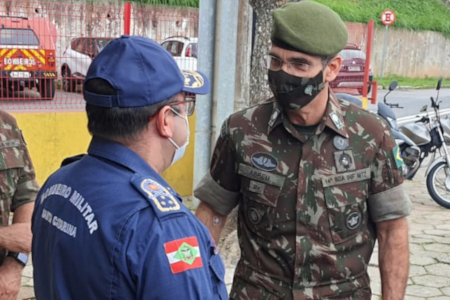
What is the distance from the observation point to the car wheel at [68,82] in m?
6.48

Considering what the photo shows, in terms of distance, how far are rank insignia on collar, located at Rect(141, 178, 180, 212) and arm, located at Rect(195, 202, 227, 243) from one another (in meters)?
1.03

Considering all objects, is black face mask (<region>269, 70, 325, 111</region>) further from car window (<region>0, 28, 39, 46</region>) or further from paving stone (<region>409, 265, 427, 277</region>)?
car window (<region>0, 28, 39, 46</region>)

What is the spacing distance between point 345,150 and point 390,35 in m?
28.9

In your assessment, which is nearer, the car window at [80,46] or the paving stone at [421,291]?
the paving stone at [421,291]

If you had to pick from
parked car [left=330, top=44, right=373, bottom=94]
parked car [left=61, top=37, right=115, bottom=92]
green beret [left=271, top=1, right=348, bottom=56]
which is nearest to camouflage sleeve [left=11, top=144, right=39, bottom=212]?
green beret [left=271, top=1, right=348, bottom=56]

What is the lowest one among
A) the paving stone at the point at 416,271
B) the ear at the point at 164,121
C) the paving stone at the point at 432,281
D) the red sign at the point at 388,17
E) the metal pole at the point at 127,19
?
the paving stone at the point at 416,271

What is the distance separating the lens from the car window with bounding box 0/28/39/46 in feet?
22.6

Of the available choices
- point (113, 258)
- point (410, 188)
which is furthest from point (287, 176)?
point (410, 188)

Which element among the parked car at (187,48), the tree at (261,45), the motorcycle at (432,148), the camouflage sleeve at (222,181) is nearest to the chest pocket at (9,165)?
the camouflage sleeve at (222,181)

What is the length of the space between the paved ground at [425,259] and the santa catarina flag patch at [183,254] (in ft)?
11.4

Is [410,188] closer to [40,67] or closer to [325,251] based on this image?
[40,67]

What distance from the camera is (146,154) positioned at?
1.46 meters

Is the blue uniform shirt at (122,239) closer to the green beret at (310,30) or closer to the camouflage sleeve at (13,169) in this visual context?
the green beret at (310,30)

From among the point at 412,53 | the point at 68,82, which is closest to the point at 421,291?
the point at 68,82
